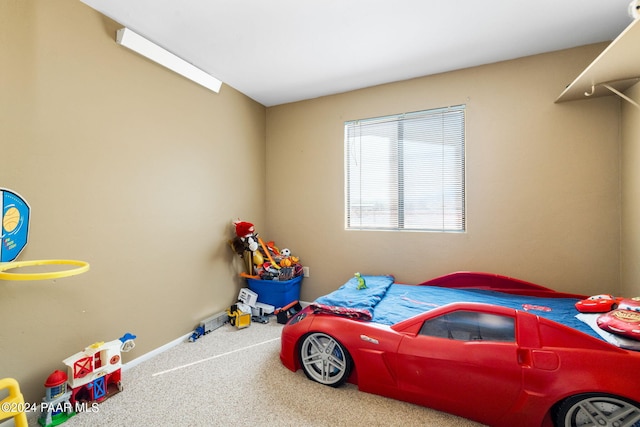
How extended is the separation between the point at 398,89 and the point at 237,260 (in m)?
2.53

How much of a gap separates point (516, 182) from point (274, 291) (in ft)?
8.26

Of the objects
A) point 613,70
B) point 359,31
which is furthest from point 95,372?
point 613,70

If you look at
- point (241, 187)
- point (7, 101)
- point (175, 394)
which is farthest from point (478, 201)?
point (7, 101)

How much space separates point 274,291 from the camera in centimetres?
281

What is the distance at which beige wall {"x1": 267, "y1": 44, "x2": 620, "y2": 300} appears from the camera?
6.78 ft

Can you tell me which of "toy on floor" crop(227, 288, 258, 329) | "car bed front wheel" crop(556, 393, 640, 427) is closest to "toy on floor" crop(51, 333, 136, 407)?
"toy on floor" crop(227, 288, 258, 329)

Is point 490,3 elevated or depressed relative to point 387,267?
elevated

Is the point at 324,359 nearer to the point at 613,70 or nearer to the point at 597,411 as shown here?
the point at 597,411

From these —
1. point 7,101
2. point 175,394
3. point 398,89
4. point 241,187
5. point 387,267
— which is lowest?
point 175,394

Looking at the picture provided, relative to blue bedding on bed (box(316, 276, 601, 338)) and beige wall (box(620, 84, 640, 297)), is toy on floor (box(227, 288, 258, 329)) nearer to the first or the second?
blue bedding on bed (box(316, 276, 601, 338))

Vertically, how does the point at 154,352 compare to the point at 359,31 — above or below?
below

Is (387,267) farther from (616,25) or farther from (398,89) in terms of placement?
(616,25)

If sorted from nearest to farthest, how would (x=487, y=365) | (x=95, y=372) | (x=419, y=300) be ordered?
(x=487, y=365) → (x=95, y=372) → (x=419, y=300)

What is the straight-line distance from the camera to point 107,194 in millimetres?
1810
